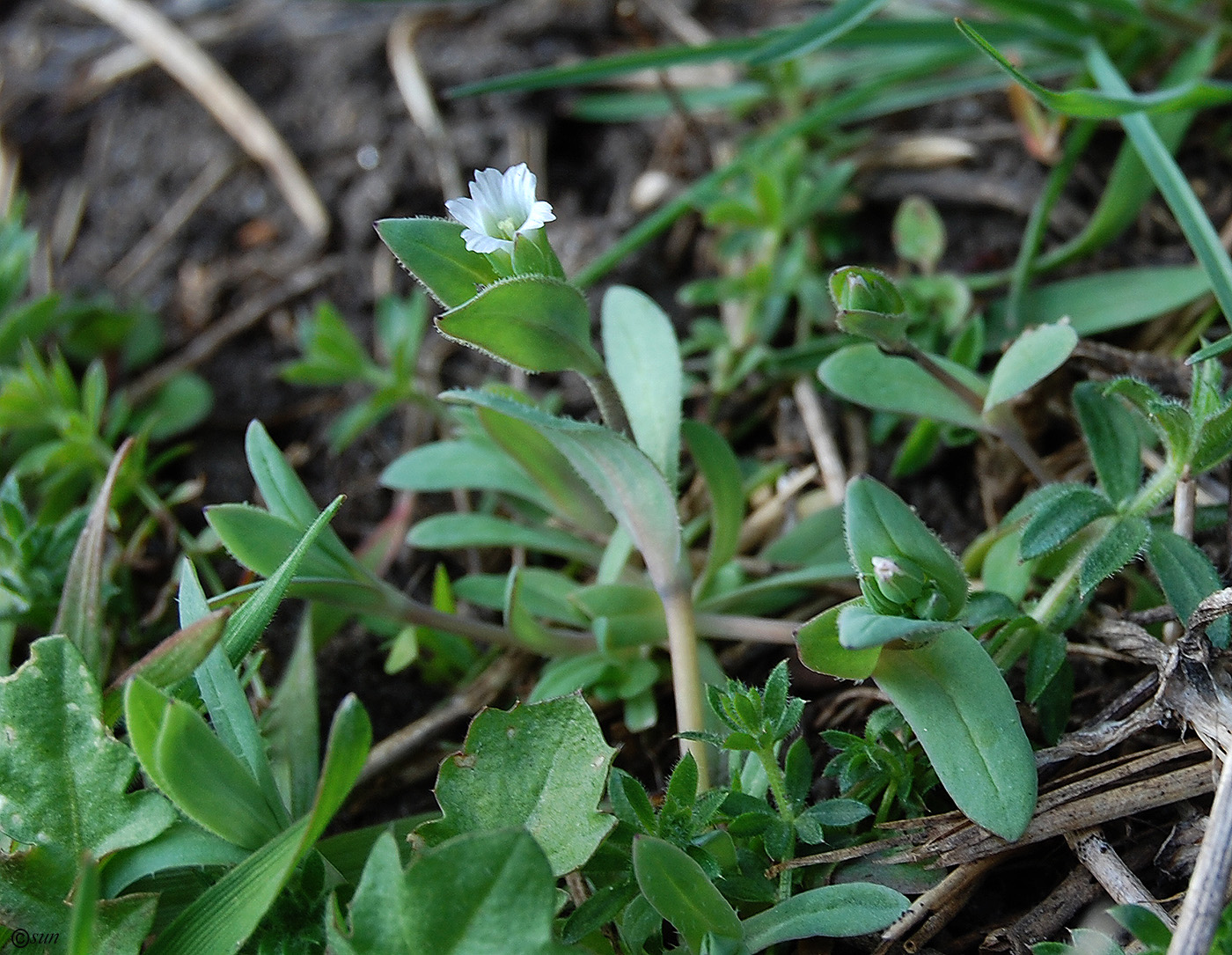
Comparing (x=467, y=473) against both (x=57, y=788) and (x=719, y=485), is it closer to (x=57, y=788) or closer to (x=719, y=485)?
(x=719, y=485)

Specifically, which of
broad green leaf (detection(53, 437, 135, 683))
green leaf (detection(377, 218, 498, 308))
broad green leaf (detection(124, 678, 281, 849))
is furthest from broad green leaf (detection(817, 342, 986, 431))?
broad green leaf (detection(53, 437, 135, 683))

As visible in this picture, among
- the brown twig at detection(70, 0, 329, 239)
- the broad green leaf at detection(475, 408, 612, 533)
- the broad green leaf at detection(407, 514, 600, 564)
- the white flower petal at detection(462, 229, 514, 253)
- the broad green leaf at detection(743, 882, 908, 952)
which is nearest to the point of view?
the broad green leaf at detection(743, 882, 908, 952)

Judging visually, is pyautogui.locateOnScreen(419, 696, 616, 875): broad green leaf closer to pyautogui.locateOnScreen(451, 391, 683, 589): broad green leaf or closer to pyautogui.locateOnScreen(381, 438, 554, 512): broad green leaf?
pyautogui.locateOnScreen(451, 391, 683, 589): broad green leaf

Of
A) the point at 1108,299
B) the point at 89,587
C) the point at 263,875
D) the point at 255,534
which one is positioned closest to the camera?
the point at 263,875

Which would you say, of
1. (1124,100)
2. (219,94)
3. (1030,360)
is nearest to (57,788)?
(1030,360)

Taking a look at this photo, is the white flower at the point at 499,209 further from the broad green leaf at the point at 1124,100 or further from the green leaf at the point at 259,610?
the broad green leaf at the point at 1124,100

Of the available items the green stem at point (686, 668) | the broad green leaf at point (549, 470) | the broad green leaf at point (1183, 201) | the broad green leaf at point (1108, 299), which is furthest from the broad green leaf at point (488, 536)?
the broad green leaf at point (1183, 201)

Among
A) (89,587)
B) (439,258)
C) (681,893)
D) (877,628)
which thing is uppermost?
(439,258)
